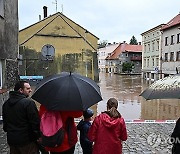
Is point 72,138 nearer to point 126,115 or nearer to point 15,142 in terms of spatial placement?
point 15,142

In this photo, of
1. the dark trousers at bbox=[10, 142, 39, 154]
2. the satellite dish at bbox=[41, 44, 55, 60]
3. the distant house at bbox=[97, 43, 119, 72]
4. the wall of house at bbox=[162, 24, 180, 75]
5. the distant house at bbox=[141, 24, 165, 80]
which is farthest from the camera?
the distant house at bbox=[97, 43, 119, 72]

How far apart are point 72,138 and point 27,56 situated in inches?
1183

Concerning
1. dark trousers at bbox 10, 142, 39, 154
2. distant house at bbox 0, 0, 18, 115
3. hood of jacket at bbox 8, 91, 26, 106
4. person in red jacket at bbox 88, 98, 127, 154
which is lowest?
dark trousers at bbox 10, 142, 39, 154

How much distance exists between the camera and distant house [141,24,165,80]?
143 ft

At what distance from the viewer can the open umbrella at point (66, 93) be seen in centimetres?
377

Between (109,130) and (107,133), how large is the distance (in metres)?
0.06

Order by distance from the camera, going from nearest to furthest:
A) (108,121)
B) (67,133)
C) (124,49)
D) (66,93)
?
1. (66,93)
2. (67,133)
3. (108,121)
4. (124,49)

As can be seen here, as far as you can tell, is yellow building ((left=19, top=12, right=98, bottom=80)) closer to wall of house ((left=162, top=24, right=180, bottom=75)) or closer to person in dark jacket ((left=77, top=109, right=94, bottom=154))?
wall of house ((left=162, top=24, right=180, bottom=75))

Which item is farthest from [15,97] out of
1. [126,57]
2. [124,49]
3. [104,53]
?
[104,53]

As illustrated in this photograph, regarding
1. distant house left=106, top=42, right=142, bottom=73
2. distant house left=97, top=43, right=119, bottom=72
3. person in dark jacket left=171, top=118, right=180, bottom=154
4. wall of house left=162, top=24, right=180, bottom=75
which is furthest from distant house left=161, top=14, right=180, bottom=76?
distant house left=97, top=43, right=119, bottom=72

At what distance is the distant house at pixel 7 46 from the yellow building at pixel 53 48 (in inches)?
807

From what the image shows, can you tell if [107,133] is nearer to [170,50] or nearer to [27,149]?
[27,149]

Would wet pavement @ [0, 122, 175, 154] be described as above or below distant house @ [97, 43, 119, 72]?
below

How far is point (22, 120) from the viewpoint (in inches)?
153
